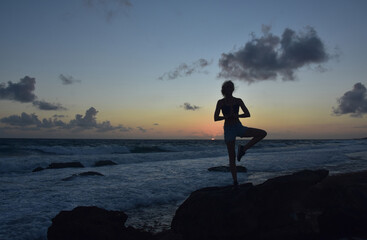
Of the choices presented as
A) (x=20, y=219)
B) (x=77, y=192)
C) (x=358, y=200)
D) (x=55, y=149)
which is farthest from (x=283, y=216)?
(x=55, y=149)

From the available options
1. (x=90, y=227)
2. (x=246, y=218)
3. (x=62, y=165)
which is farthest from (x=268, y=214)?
(x=62, y=165)

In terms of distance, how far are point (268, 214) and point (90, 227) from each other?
3.19 metres

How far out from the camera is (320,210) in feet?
21.4

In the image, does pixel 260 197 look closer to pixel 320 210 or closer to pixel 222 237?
pixel 222 237

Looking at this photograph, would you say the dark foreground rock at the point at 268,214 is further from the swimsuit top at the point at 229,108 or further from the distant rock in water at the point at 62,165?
the distant rock in water at the point at 62,165

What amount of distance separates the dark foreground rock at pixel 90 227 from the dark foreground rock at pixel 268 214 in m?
1.04

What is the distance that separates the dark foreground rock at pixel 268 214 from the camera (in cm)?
476

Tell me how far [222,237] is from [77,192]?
22.4ft

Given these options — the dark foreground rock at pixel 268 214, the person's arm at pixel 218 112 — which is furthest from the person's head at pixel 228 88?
the dark foreground rock at pixel 268 214

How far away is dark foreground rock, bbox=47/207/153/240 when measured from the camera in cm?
477

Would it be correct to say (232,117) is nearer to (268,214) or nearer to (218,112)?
(218,112)

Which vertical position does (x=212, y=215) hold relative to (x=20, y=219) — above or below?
above

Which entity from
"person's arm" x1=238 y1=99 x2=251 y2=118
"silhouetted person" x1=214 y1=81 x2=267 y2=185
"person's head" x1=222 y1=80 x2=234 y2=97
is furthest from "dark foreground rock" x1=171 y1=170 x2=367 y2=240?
"person's head" x1=222 y1=80 x2=234 y2=97

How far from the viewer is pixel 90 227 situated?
481 centimetres
